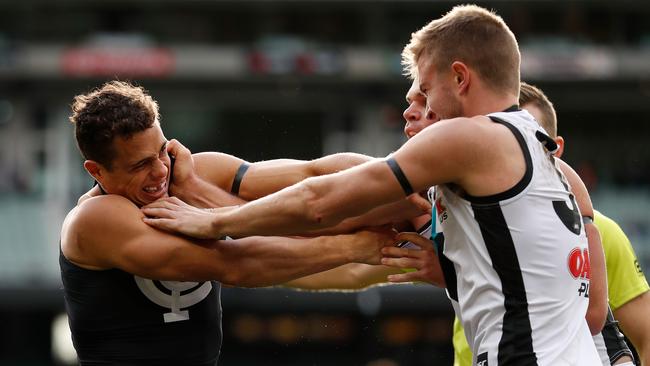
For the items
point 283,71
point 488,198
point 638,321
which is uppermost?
point 488,198

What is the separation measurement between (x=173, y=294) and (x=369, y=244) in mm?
946

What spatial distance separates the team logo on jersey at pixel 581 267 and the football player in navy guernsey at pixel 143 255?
100 centimetres

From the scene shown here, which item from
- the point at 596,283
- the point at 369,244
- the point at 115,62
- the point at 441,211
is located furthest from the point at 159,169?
the point at 115,62

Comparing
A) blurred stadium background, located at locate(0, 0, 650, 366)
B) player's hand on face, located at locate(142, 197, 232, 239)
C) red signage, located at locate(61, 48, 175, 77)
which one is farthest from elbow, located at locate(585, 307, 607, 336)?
red signage, located at locate(61, 48, 175, 77)

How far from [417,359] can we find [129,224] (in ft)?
58.2

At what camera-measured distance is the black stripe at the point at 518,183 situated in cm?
425

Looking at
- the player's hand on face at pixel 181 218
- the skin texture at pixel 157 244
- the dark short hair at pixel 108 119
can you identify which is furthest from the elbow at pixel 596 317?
the dark short hair at pixel 108 119

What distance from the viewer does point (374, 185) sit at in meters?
4.38

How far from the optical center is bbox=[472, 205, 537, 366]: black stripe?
4281 mm

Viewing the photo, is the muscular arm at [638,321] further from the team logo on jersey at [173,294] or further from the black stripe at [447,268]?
the team logo on jersey at [173,294]

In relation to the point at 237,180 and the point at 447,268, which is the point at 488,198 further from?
the point at 237,180

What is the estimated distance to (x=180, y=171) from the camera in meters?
5.39

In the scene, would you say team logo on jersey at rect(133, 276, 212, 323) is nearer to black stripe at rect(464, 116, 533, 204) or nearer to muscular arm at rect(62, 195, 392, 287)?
muscular arm at rect(62, 195, 392, 287)

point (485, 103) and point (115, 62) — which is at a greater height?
point (485, 103)
